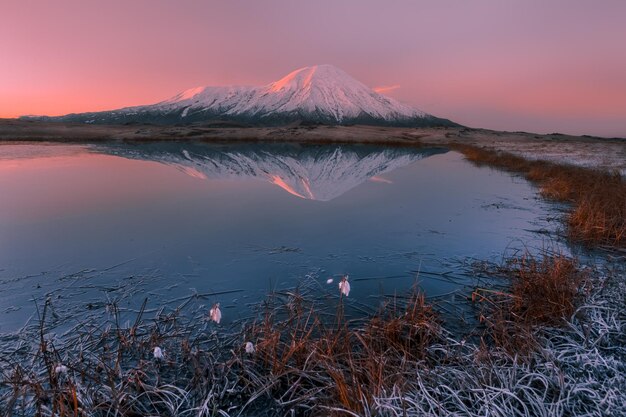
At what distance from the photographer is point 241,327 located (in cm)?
546

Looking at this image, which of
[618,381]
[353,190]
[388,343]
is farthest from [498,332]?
[353,190]

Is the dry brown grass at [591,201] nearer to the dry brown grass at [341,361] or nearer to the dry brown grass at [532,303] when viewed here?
the dry brown grass at [532,303]

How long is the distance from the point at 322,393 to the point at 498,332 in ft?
9.70

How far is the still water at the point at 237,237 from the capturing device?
700 cm

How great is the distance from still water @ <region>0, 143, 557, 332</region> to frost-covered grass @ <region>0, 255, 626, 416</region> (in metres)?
1.11

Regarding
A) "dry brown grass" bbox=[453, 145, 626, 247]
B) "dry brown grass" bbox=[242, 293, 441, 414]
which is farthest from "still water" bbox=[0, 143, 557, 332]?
"dry brown grass" bbox=[242, 293, 441, 414]

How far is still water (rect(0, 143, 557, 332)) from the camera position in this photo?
7004 mm

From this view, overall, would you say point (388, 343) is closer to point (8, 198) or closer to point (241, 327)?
point (241, 327)

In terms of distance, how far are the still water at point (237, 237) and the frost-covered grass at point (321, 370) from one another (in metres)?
1.11

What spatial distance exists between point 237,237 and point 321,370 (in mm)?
6742

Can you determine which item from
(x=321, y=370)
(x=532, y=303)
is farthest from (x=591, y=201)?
(x=321, y=370)

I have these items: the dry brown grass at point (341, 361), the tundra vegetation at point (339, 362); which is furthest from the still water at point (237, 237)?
the dry brown grass at point (341, 361)

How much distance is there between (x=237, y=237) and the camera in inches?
412

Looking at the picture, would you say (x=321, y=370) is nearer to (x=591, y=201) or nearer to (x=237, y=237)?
(x=237, y=237)
